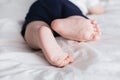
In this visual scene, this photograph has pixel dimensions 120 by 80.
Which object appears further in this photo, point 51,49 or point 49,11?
point 49,11

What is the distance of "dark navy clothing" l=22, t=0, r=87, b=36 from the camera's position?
0.88 m

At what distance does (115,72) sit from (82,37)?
0.20 m

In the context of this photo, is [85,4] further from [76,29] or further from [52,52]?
[52,52]

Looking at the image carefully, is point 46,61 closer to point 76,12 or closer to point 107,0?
point 76,12

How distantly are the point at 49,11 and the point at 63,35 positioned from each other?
145mm

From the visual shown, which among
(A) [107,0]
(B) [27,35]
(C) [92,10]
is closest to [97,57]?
(B) [27,35]

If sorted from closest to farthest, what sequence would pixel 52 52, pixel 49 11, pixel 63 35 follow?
pixel 52 52 → pixel 63 35 → pixel 49 11

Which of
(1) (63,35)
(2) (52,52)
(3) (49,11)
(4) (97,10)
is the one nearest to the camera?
(2) (52,52)

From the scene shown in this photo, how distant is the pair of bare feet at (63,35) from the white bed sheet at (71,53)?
0.02 meters

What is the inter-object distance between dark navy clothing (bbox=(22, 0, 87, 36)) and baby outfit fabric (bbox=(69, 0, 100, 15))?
154 mm

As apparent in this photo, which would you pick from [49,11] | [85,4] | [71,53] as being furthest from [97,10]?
[71,53]

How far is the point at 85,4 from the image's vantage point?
1110 millimetres

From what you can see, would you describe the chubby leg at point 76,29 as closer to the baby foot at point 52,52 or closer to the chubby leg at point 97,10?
the baby foot at point 52,52

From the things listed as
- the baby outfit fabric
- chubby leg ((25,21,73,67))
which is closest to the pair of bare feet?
chubby leg ((25,21,73,67))
